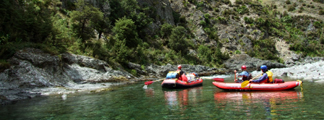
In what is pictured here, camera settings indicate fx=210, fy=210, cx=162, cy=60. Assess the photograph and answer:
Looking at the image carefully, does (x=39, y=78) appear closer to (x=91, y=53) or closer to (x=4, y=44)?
(x=4, y=44)

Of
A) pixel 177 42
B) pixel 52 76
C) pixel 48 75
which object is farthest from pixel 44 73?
pixel 177 42

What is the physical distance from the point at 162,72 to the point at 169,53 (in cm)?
1004

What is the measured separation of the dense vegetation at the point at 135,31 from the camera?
687 inches

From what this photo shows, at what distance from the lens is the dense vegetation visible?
1746 centimetres

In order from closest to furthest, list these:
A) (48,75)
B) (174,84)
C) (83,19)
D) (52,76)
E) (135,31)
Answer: (174,84)
(48,75)
(52,76)
(83,19)
(135,31)

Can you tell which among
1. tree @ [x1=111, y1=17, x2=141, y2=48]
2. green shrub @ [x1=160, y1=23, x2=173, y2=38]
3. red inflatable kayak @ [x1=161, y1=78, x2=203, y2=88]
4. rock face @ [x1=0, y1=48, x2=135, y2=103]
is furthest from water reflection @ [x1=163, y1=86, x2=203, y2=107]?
green shrub @ [x1=160, y1=23, x2=173, y2=38]

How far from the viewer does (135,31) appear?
34906mm

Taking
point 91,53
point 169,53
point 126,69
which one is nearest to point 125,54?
point 126,69

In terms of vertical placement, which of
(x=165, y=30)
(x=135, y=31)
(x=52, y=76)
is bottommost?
(x=52, y=76)

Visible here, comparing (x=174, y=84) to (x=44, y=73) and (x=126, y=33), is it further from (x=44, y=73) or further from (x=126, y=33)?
(x=126, y=33)

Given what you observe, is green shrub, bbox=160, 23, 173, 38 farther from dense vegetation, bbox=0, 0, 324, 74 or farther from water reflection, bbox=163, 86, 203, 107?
water reflection, bbox=163, 86, 203, 107

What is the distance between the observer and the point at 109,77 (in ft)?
61.9

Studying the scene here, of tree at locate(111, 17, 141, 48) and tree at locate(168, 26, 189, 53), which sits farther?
tree at locate(168, 26, 189, 53)

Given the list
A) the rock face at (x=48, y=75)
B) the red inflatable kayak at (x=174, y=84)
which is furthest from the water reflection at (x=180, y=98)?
the rock face at (x=48, y=75)
